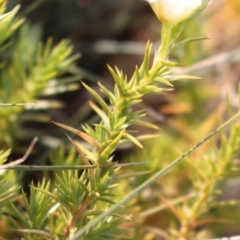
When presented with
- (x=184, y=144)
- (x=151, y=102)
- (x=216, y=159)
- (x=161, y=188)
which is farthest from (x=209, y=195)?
(x=151, y=102)

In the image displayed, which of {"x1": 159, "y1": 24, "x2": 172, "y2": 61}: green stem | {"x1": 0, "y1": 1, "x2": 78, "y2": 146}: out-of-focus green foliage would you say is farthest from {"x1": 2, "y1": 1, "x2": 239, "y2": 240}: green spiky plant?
{"x1": 0, "y1": 1, "x2": 78, "y2": 146}: out-of-focus green foliage

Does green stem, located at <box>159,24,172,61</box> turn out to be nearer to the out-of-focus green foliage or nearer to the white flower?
the white flower

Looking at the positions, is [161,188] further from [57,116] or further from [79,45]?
[79,45]

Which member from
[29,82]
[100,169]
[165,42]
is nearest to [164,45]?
[165,42]

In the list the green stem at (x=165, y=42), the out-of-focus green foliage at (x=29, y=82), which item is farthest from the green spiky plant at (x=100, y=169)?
the out-of-focus green foliage at (x=29, y=82)

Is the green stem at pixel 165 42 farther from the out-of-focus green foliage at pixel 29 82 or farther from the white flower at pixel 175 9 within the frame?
the out-of-focus green foliage at pixel 29 82

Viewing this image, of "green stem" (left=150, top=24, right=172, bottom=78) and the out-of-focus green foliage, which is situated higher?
"green stem" (left=150, top=24, right=172, bottom=78)

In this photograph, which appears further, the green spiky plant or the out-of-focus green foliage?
the out-of-focus green foliage

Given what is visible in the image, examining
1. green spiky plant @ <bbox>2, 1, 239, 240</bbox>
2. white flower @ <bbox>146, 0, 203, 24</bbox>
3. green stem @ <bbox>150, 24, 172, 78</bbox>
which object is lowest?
green spiky plant @ <bbox>2, 1, 239, 240</bbox>
